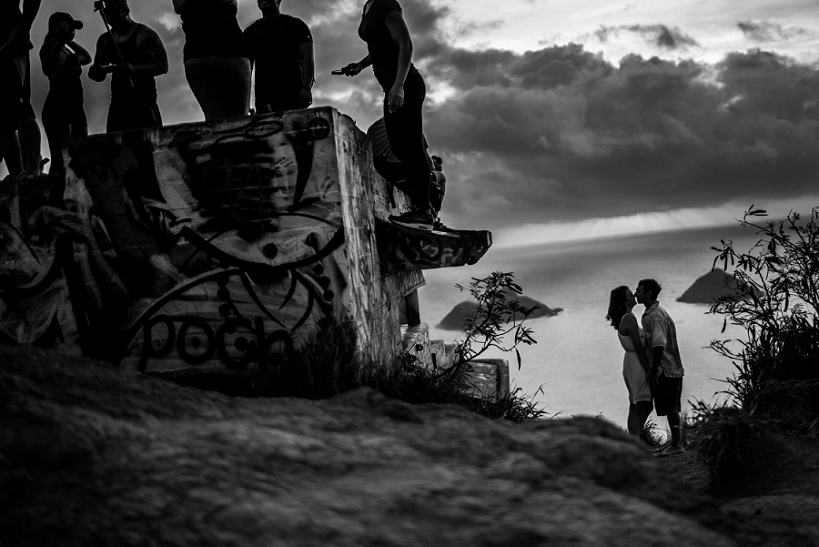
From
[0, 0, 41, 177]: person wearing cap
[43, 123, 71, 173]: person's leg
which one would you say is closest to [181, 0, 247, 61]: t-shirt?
[43, 123, 71, 173]: person's leg

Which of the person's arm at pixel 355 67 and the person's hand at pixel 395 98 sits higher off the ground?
the person's arm at pixel 355 67

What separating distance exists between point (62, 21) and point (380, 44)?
11.9 ft

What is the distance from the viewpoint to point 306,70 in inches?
284

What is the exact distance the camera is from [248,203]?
20.0ft

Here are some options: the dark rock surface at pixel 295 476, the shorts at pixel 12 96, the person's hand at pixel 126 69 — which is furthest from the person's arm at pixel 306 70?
the dark rock surface at pixel 295 476

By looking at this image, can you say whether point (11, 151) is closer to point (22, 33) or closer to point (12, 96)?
point (12, 96)

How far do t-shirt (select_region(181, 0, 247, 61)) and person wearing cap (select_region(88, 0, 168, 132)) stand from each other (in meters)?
0.55

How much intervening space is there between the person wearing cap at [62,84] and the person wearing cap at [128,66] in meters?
0.50

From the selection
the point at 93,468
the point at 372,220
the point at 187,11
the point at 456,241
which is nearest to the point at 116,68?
the point at 187,11

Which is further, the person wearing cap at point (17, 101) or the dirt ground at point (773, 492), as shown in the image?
the person wearing cap at point (17, 101)

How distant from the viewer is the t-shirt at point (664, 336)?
7.00 meters

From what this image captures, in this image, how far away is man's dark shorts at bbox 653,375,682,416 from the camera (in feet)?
23.5

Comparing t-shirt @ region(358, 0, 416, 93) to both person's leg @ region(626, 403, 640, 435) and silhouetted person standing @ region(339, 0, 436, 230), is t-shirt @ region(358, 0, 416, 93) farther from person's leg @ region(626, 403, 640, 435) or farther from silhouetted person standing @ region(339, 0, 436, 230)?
person's leg @ region(626, 403, 640, 435)

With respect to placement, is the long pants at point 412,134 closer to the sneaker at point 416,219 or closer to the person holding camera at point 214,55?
the sneaker at point 416,219
